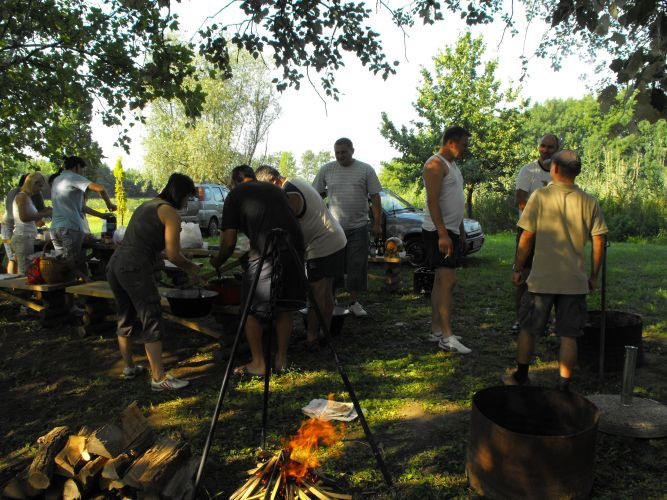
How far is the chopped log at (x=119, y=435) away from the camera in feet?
8.50

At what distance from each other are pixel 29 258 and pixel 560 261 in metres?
6.57

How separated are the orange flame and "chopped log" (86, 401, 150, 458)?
827 millimetres

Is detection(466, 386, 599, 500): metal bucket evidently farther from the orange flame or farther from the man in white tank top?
the man in white tank top

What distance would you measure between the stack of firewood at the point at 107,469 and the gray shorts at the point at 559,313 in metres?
2.49

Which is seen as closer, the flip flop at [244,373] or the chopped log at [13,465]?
the chopped log at [13,465]

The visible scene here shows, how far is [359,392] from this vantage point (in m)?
4.04

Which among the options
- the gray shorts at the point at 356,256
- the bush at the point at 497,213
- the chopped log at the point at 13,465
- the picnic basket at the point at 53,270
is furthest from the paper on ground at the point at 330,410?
the bush at the point at 497,213

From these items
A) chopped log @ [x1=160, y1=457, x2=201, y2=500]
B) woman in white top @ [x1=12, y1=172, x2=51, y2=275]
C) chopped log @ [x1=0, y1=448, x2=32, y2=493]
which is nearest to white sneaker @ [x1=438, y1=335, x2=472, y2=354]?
chopped log @ [x1=160, y1=457, x2=201, y2=500]

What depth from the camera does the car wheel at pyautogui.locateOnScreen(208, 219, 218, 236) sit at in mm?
18672

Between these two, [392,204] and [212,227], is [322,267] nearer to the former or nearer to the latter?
[392,204]

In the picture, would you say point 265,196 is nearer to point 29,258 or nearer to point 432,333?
point 432,333

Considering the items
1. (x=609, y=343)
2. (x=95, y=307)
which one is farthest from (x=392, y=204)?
(x=609, y=343)

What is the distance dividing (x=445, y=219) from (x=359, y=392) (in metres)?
1.83

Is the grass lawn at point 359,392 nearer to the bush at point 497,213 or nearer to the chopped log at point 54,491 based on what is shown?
the chopped log at point 54,491
